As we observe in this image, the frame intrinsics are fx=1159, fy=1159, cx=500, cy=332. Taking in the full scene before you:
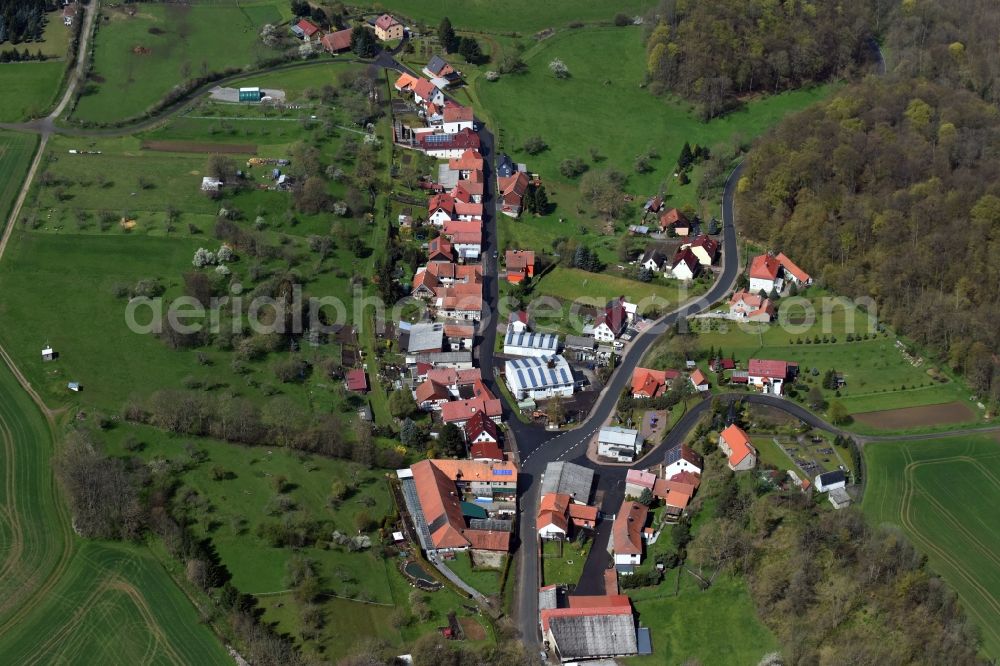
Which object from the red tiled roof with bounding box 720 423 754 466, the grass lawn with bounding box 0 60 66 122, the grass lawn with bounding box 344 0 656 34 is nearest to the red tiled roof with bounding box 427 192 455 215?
the grass lawn with bounding box 344 0 656 34

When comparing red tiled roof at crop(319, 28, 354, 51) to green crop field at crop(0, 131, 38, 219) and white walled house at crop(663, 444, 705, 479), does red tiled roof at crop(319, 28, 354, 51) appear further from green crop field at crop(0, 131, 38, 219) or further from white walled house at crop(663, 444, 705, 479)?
white walled house at crop(663, 444, 705, 479)

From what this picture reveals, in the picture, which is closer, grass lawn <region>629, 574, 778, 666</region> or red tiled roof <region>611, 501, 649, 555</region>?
grass lawn <region>629, 574, 778, 666</region>

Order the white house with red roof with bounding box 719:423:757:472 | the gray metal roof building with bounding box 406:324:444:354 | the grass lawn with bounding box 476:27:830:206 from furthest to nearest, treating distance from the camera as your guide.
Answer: the grass lawn with bounding box 476:27:830:206 → the gray metal roof building with bounding box 406:324:444:354 → the white house with red roof with bounding box 719:423:757:472

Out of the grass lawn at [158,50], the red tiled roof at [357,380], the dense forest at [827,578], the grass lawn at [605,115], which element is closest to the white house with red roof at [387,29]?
the grass lawn at [158,50]

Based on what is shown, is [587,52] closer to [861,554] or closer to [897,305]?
[897,305]

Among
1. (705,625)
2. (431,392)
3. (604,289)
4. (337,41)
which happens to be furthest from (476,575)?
(337,41)

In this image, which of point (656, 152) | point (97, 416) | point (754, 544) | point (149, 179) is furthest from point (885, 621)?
point (149, 179)
